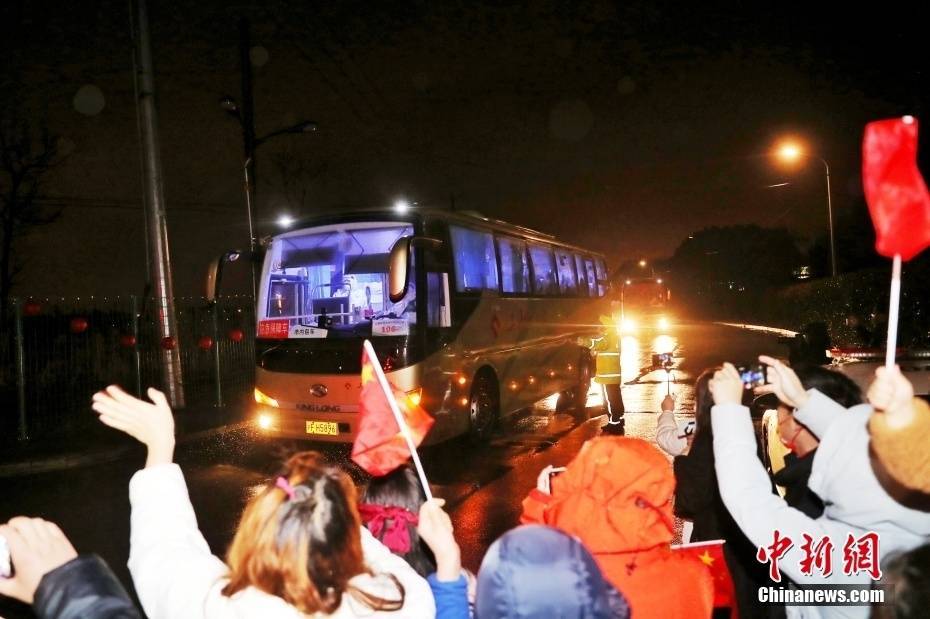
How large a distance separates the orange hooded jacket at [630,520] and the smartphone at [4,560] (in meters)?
1.53

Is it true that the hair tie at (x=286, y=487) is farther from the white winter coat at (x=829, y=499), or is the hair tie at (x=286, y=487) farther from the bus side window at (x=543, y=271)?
the bus side window at (x=543, y=271)

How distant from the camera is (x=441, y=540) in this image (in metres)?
2.15

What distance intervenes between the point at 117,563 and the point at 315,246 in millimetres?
5047

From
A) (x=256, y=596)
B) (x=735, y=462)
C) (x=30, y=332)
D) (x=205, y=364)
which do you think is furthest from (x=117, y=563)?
(x=205, y=364)

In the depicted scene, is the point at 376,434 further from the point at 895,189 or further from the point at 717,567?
the point at 895,189

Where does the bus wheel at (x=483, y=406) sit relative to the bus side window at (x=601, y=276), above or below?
below

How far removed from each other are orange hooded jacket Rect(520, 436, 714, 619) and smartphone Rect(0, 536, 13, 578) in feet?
5.01

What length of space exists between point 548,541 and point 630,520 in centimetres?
56

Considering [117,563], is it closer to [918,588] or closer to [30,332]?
[918,588]

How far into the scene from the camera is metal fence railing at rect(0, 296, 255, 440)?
41.5 feet

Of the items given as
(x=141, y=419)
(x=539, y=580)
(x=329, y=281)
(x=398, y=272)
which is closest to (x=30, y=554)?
(x=141, y=419)

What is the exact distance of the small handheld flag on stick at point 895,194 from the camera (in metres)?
2.09

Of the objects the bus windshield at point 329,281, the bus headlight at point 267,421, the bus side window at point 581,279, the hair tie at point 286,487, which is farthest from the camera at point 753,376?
the bus side window at point 581,279

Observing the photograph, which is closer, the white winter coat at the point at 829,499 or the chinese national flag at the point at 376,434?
the white winter coat at the point at 829,499
